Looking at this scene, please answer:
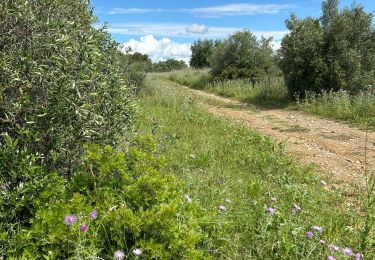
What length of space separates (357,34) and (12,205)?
50.2 feet

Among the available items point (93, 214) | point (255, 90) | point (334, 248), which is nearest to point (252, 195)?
point (334, 248)

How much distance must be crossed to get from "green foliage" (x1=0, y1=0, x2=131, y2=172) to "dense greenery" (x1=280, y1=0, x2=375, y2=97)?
13272mm

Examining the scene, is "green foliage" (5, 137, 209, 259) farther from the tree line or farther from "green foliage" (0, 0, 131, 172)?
the tree line

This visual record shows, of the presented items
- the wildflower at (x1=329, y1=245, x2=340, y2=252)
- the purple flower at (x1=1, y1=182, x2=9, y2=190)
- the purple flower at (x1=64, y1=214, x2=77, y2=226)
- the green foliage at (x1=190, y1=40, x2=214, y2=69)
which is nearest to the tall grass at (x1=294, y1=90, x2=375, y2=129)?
the wildflower at (x1=329, y1=245, x2=340, y2=252)

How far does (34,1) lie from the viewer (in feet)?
10.9

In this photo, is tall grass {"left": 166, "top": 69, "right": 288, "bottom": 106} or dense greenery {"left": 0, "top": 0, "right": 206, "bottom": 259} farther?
tall grass {"left": 166, "top": 69, "right": 288, "bottom": 106}

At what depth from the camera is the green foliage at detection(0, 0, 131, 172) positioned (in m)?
2.97


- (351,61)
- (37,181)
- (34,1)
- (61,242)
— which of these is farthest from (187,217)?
(351,61)

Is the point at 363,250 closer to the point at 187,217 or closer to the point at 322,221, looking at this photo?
the point at 322,221

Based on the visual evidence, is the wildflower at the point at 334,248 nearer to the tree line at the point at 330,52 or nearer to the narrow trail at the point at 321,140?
the narrow trail at the point at 321,140

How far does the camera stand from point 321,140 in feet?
29.8

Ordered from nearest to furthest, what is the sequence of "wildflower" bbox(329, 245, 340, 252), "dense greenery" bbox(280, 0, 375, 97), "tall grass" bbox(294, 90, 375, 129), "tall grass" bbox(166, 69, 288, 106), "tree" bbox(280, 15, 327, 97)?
"wildflower" bbox(329, 245, 340, 252), "tall grass" bbox(294, 90, 375, 129), "dense greenery" bbox(280, 0, 375, 97), "tree" bbox(280, 15, 327, 97), "tall grass" bbox(166, 69, 288, 106)

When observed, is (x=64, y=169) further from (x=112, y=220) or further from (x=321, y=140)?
(x=321, y=140)

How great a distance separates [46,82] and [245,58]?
940 inches
